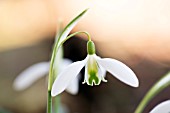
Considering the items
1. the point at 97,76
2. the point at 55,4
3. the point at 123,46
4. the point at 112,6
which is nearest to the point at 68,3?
the point at 55,4

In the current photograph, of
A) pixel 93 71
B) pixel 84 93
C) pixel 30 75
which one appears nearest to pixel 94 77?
pixel 93 71

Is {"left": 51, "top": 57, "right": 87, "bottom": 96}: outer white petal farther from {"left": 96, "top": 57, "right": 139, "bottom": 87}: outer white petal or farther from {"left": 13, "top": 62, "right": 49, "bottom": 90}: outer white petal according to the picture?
{"left": 13, "top": 62, "right": 49, "bottom": 90}: outer white petal

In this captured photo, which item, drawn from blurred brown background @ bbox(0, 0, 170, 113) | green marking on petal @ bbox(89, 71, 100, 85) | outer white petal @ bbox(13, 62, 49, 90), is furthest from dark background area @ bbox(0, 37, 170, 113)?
green marking on petal @ bbox(89, 71, 100, 85)

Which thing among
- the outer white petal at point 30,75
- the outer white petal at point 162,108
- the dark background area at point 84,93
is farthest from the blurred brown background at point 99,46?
the outer white petal at point 162,108

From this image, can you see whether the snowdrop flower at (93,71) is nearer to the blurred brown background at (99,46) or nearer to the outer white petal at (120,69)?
the outer white petal at (120,69)

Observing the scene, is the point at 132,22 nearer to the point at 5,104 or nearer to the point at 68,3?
the point at 68,3

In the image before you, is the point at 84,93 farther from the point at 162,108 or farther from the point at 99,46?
the point at 162,108
